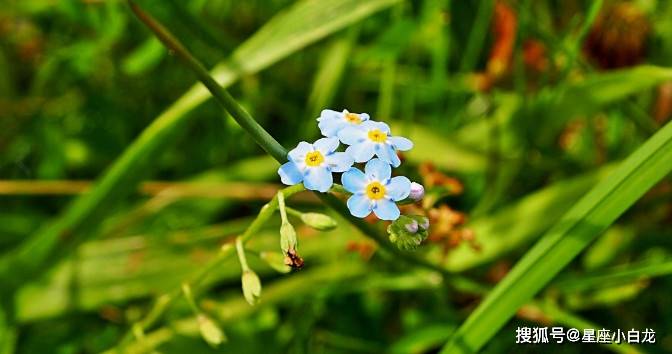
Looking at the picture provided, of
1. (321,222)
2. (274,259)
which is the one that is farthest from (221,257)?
(321,222)

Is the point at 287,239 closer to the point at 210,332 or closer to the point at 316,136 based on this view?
the point at 210,332

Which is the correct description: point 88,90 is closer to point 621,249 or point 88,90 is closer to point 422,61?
point 422,61

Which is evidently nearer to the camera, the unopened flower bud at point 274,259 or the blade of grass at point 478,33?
the unopened flower bud at point 274,259

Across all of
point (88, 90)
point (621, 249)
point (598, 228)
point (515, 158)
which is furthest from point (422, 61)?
point (598, 228)


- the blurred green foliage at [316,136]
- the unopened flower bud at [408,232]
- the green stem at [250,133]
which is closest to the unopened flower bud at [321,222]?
the green stem at [250,133]

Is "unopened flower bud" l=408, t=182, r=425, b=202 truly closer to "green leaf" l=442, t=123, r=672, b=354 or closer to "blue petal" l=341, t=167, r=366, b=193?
"blue petal" l=341, t=167, r=366, b=193

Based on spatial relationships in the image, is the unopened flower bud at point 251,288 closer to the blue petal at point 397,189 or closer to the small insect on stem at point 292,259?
the small insect on stem at point 292,259

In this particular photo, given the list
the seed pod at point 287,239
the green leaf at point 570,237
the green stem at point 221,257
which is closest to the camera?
the seed pod at point 287,239
